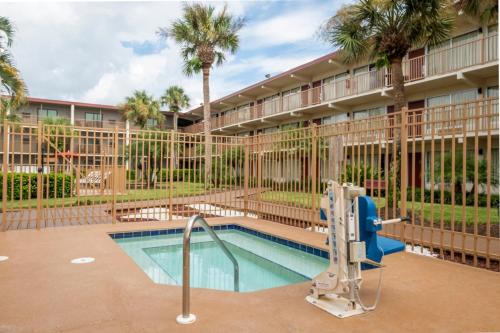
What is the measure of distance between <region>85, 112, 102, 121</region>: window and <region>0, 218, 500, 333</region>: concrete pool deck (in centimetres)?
3154

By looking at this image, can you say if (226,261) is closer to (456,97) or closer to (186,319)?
(186,319)

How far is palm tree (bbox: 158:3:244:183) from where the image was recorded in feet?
63.4

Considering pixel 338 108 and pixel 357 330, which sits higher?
pixel 338 108

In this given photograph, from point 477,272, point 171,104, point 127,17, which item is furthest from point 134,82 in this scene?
point 477,272

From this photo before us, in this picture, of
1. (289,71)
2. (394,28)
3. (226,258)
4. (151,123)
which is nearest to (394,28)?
(394,28)

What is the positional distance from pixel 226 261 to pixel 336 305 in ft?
11.5

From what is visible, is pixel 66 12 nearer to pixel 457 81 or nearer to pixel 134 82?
pixel 457 81

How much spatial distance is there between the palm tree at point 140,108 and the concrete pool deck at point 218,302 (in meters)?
25.9

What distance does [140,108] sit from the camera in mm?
29766

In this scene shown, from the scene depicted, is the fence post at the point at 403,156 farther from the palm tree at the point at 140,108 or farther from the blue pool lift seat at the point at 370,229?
the palm tree at the point at 140,108

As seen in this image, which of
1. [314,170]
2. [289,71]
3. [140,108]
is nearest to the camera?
[314,170]

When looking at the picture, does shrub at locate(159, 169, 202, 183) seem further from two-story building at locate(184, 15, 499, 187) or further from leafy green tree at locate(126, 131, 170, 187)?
two-story building at locate(184, 15, 499, 187)

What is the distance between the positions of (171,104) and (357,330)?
31532mm

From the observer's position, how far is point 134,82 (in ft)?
102
